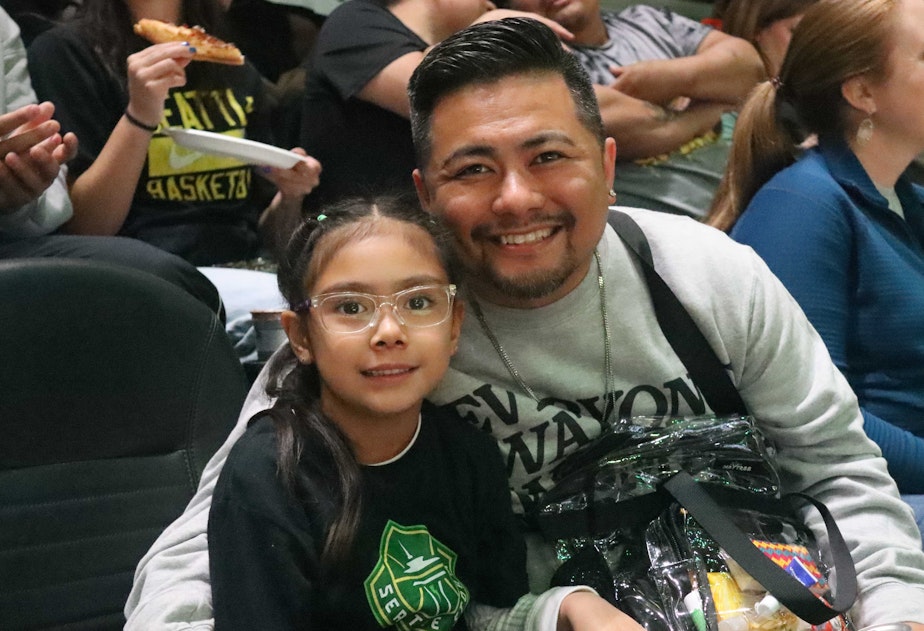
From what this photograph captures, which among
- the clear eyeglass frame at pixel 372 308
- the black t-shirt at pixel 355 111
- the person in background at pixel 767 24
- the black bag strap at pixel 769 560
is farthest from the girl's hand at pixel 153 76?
the person in background at pixel 767 24

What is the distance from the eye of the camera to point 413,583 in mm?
1163

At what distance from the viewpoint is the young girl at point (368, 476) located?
1.10m

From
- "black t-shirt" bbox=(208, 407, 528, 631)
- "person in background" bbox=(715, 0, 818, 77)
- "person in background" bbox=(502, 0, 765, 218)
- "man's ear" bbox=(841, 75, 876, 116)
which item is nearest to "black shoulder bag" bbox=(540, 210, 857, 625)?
"black t-shirt" bbox=(208, 407, 528, 631)

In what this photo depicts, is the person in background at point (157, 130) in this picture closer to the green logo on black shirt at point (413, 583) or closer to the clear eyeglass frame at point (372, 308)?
the clear eyeglass frame at point (372, 308)

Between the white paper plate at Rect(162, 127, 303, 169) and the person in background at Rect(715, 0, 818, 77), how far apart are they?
1402mm

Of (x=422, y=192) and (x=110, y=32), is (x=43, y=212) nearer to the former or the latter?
(x=110, y=32)

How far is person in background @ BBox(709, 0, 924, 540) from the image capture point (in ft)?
5.35

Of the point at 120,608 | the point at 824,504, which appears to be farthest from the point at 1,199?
the point at 824,504

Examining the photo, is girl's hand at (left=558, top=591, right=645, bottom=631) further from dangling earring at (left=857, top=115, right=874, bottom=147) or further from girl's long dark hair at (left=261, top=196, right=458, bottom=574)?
dangling earring at (left=857, top=115, right=874, bottom=147)

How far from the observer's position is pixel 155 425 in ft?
4.49

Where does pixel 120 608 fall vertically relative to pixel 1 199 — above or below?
below

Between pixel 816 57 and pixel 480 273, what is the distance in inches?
36.5

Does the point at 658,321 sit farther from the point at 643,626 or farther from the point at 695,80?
the point at 695,80

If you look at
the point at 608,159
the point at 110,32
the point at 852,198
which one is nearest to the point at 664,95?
the point at 852,198
